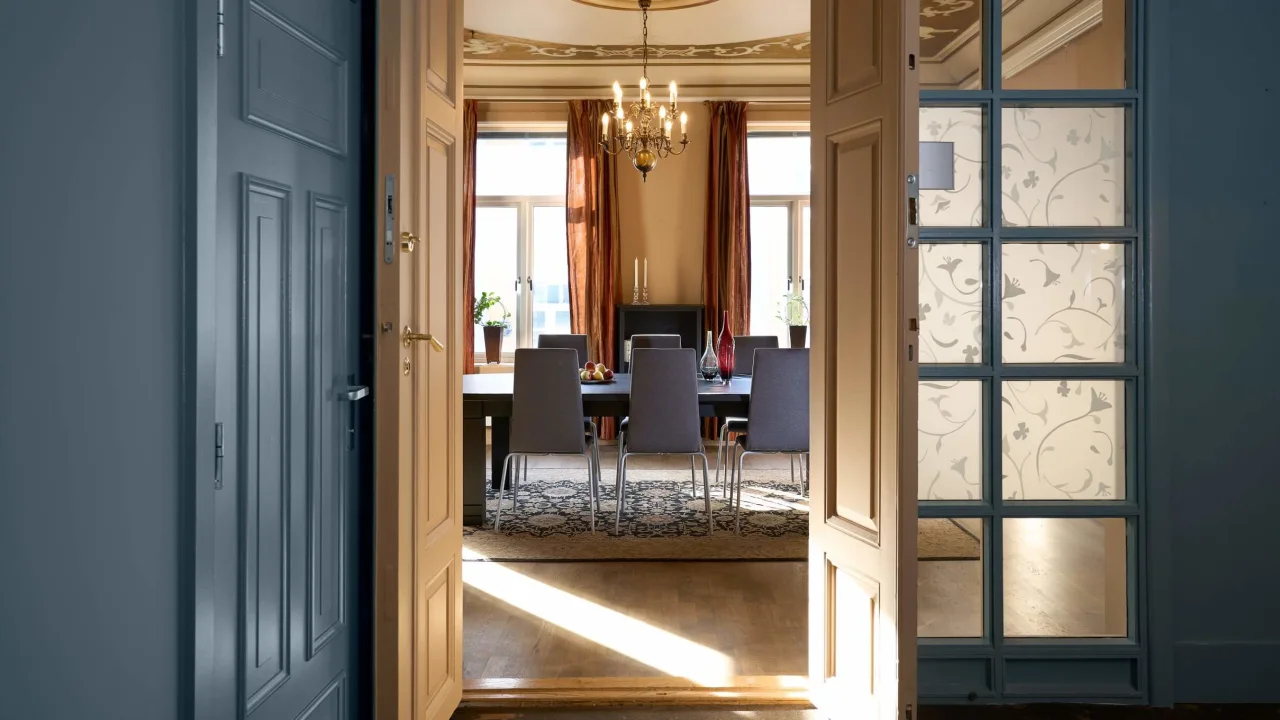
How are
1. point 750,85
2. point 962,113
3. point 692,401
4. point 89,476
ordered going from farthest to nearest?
1. point 750,85
2. point 692,401
3. point 962,113
4. point 89,476

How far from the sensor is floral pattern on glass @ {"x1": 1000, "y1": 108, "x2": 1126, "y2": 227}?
7.96 ft

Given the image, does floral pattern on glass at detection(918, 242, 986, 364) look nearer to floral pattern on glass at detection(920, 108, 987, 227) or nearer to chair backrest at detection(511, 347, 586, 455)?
floral pattern on glass at detection(920, 108, 987, 227)

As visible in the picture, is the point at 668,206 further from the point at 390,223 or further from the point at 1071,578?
the point at 390,223

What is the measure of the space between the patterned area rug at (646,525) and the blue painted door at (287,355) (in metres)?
2.25

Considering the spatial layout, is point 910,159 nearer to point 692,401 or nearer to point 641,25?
point 692,401

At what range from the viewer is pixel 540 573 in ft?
12.3

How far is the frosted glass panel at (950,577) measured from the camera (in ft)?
7.84

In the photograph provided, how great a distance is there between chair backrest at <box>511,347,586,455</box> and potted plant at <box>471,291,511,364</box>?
3.35 m

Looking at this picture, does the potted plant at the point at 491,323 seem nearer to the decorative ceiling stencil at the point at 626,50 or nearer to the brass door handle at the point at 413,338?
the decorative ceiling stencil at the point at 626,50

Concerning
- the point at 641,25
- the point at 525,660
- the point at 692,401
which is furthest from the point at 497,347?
the point at 525,660

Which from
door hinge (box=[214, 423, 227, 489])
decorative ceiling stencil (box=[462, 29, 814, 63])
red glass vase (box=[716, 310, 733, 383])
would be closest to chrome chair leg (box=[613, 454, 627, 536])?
red glass vase (box=[716, 310, 733, 383])

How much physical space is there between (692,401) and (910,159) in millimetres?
2520

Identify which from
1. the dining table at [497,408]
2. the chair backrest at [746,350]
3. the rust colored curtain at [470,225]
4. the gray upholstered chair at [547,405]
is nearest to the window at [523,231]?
the rust colored curtain at [470,225]

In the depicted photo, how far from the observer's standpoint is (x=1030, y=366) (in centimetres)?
241
